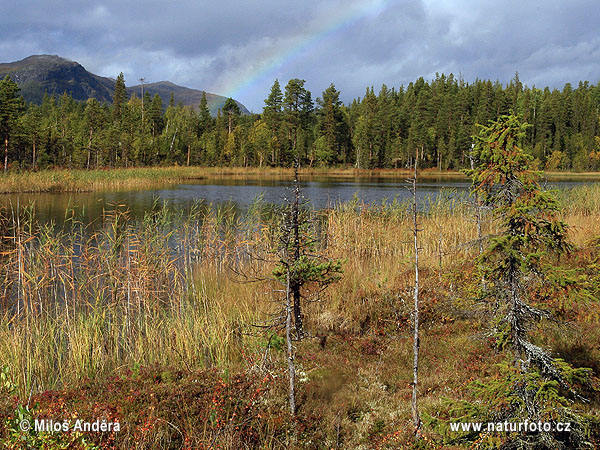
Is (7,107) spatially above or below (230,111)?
below

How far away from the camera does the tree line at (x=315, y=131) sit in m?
61.9

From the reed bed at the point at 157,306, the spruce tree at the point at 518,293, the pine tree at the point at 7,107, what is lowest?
the reed bed at the point at 157,306

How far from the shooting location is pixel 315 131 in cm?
8688

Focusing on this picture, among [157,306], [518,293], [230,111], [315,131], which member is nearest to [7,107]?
[157,306]

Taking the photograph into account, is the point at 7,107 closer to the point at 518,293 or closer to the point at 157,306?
the point at 157,306

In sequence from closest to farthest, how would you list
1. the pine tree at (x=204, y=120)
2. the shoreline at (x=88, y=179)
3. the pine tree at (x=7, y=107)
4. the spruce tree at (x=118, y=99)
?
the shoreline at (x=88, y=179) < the pine tree at (x=7, y=107) < the spruce tree at (x=118, y=99) < the pine tree at (x=204, y=120)

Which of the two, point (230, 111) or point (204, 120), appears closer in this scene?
point (230, 111)

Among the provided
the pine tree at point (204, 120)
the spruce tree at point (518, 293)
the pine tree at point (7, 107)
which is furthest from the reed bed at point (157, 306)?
the pine tree at point (204, 120)

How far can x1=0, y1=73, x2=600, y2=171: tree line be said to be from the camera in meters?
61.9

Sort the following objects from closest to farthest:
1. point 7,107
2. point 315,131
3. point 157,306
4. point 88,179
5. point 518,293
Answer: point 518,293 < point 157,306 < point 88,179 < point 7,107 < point 315,131

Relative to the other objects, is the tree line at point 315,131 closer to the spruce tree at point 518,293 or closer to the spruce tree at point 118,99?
the spruce tree at point 118,99

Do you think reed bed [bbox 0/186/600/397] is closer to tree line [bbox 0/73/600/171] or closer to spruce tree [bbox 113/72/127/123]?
tree line [bbox 0/73/600/171]

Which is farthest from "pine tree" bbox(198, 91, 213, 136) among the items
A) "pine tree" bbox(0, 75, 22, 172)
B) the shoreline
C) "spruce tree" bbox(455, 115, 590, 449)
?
"spruce tree" bbox(455, 115, 590, 449)

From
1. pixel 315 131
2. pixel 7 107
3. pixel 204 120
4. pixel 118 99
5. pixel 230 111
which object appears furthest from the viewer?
pixel 315 131
